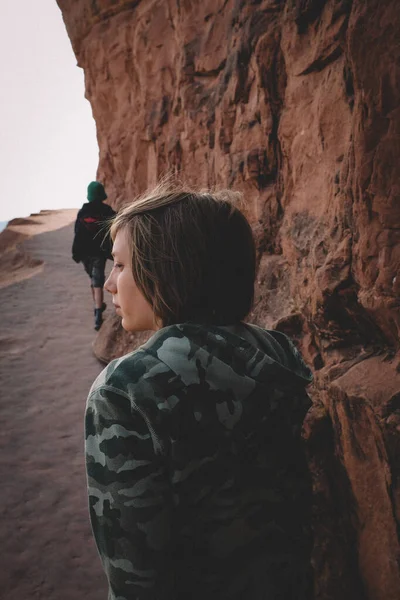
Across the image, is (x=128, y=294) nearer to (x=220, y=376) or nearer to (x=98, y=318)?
(x=220, y=376)

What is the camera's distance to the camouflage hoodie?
35.2 inches

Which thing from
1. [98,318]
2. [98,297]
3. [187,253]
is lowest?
[98,318]

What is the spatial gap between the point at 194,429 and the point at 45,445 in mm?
3306

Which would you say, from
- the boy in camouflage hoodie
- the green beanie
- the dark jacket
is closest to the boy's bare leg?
the dark jacket

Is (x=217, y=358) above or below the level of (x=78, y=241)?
above

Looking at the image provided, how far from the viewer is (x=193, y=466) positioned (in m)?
0.93

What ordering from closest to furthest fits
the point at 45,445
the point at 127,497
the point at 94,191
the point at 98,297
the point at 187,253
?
the point at 127,497, the point at 187,253, the point at 45,445, the point at 94,191, the point at 98,297

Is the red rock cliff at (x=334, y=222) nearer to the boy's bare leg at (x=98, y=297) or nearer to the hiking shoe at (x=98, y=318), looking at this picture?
the boy's bare leg at (x=98, y=297)

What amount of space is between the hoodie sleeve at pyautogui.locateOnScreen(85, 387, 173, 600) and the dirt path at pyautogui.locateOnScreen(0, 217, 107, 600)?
1.97 meters

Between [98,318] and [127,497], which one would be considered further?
[98,318]

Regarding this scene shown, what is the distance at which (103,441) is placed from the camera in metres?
0.90

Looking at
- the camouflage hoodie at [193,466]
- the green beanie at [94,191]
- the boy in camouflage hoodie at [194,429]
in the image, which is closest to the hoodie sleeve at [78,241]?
the green beanie at [94,191]

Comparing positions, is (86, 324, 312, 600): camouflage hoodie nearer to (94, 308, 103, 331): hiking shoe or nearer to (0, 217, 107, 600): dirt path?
(0, 217, 107, 600): dirt path

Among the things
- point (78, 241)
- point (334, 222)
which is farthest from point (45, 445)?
point (334, 222)
